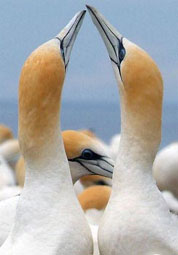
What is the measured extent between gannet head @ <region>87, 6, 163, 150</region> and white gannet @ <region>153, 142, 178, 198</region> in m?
4.00

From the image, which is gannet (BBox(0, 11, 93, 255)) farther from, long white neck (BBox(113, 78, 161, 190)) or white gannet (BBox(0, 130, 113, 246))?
white gannet (BBox(0, 130, 113, 246))

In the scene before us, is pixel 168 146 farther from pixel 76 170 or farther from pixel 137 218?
pixel 137 218

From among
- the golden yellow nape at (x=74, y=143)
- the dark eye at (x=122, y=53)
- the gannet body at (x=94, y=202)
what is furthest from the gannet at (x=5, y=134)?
the dark eye at (x=122, y=53)

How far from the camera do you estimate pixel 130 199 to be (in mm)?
3678

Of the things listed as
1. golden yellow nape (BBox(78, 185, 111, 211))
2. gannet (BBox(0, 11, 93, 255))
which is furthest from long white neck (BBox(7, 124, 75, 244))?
golden yellow nape (BBox(78, 185, 111, 211))

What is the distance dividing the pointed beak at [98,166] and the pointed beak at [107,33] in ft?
2.90

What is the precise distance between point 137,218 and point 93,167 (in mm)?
1089

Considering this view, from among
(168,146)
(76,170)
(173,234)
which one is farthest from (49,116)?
(168,146)

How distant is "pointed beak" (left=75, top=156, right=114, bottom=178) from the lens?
4.69m

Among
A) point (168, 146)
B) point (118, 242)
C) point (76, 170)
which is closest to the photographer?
point (118, 242)

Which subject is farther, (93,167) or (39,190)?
(93,167)

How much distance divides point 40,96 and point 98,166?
3.58 ft

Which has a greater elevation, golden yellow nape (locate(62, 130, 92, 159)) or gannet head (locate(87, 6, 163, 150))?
gannet head (locate(87, 6, 163, 150))

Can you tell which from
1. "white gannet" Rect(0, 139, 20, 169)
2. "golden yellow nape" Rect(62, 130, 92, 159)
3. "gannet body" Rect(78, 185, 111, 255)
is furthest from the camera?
"white gannet" Rect(0, 139, 20, 169)
